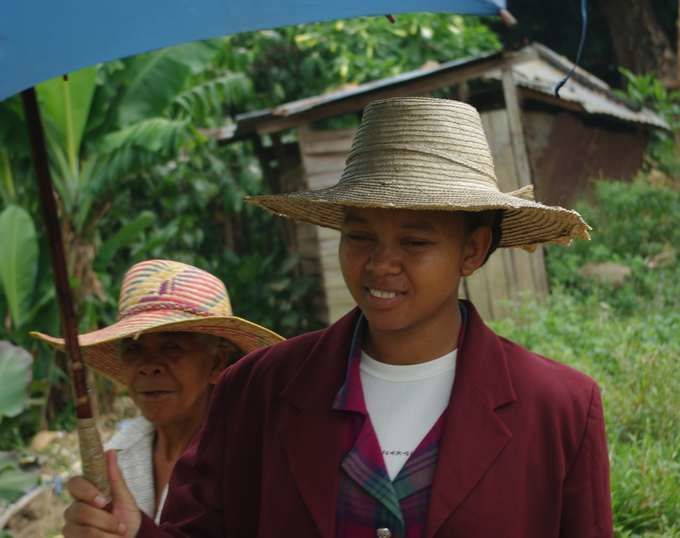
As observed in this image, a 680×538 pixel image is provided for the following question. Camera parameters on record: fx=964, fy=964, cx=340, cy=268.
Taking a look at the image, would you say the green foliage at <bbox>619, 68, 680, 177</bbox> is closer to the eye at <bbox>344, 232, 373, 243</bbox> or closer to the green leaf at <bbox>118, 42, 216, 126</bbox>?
the green leaf at <bbox>118, 42, 216, 126</bbox>

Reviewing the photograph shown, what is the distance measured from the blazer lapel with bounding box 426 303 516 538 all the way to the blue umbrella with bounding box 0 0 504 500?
61cm

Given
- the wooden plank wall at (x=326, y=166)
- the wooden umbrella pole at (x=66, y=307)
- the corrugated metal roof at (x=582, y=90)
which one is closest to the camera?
the wooden umbrella pole at (x=66, y=307)

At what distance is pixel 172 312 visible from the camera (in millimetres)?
2699

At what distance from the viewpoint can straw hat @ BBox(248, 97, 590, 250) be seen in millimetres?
1836

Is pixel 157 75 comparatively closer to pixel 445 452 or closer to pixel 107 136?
pixel 107 136

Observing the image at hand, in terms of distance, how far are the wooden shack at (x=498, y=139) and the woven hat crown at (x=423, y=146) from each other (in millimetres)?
5210

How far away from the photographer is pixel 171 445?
9.14 ft

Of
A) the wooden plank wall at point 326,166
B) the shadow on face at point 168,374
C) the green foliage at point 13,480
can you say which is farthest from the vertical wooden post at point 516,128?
the shadow on face at point 168,374

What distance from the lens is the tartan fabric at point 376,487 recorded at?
5.71 ft

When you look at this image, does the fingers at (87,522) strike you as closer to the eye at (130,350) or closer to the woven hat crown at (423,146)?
the woven hat crown at (423,146)

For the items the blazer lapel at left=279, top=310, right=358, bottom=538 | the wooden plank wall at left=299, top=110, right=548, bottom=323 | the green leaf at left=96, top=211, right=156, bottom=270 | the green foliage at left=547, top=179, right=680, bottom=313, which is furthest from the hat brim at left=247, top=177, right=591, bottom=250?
the wooden plank wall at left=299, top=110, right=548, bottom=323

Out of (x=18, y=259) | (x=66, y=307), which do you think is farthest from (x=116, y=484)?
(x=18, y=259)

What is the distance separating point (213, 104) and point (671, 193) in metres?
4.29

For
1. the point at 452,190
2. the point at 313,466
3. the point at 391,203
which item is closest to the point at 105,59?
Result: the point at 391,203
